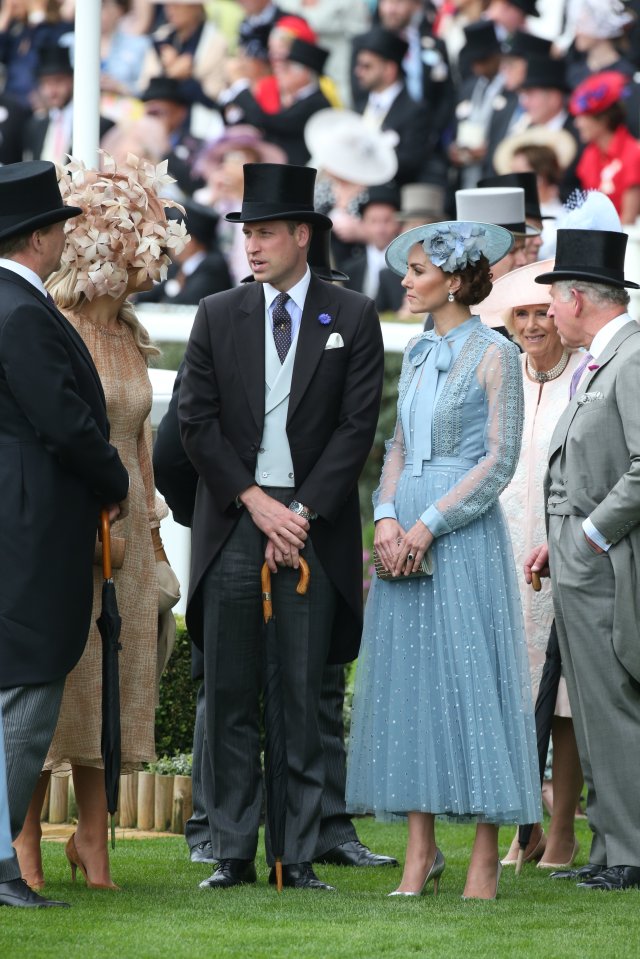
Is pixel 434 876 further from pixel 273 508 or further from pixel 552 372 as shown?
pixel 552 372

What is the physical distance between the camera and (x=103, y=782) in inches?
227

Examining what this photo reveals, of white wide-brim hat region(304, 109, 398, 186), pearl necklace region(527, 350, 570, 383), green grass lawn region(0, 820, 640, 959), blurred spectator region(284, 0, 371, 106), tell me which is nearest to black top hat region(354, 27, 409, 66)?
white wide-brim hat region(304, 109, 398, 186)

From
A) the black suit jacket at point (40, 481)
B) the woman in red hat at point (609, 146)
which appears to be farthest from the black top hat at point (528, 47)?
the black suit jacket at point (40, 481)

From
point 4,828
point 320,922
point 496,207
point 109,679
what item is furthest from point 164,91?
point 4,828

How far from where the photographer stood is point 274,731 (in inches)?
223

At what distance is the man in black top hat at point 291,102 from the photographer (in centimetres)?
1692

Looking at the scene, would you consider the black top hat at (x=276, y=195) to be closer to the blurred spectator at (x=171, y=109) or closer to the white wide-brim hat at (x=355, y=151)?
the white wide-brim hat at (x=355, y=151)

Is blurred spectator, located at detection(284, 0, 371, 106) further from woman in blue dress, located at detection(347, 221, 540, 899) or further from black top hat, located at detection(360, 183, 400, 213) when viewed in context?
woman in blue dress, located at detection(347, 221, 540, 899)

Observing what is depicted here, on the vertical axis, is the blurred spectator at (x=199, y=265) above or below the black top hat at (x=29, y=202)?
above

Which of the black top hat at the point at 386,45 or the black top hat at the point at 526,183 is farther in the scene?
the black top hat at the point at 386,45

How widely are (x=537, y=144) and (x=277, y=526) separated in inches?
374

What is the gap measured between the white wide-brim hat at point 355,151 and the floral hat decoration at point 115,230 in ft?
32.7

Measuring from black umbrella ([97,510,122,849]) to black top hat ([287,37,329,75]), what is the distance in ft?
40.8

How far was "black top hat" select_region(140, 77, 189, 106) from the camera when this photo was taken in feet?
59.7
